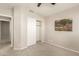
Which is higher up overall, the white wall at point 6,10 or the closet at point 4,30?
the white wall at point 6,10

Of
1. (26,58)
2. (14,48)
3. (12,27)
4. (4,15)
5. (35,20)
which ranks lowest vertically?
(14,48)

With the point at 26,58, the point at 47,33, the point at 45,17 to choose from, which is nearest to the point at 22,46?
the point at 47,33

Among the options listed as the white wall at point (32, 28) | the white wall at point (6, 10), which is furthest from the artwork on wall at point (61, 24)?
the white wall at point (6, 10)

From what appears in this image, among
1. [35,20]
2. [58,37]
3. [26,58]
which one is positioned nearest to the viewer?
[26,58]

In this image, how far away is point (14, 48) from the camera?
234cm

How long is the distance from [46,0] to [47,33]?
1447mm

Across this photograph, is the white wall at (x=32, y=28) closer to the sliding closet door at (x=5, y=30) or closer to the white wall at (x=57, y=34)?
the white wall at (x=57, y=34)

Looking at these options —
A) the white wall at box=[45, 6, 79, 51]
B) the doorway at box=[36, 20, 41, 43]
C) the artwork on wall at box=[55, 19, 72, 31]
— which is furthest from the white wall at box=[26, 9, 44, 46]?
the artwork on wall at box=[55, 19, 72, 31]

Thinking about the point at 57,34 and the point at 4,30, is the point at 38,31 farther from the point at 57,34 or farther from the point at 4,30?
the point at 4,30

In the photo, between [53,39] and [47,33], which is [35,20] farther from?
[53,39]

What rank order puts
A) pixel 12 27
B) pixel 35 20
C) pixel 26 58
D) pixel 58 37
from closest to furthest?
pixel 26 58 < pixel 12 27 < pixel 35 20 < pixel 58 37

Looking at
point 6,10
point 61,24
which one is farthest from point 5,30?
point 61,24

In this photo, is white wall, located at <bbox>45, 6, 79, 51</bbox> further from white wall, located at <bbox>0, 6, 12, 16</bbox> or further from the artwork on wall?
white wall, located at <bbox>0, 6, 12, 16</bbox>

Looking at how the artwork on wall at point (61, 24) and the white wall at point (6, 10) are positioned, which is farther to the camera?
the artwork on wall at point (61, 24)
